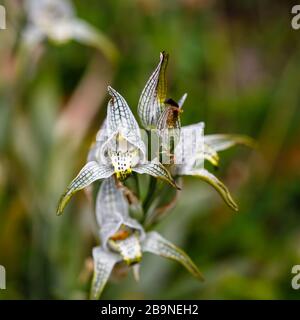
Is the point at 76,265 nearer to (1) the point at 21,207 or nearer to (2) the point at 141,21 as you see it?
(1) the point at 21,207

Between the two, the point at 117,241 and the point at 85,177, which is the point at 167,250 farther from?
the point at 85,177

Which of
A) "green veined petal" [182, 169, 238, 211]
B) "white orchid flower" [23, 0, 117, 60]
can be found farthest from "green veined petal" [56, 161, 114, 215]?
"white orchid flower" [23, 0, 117, 60]

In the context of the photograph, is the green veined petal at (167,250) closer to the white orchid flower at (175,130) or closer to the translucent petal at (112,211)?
the translucent petal at (112,211)

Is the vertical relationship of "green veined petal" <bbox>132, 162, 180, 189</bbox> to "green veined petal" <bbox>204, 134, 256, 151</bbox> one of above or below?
below

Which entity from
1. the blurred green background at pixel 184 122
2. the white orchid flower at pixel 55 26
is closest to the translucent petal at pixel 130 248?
the blurred green background at pixel 184 122

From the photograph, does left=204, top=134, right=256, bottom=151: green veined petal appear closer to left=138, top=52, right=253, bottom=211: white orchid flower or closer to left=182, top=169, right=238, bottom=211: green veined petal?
left=138, top=52, right=253, bottom=211: white orchid flower

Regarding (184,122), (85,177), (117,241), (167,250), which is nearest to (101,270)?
(117,241)

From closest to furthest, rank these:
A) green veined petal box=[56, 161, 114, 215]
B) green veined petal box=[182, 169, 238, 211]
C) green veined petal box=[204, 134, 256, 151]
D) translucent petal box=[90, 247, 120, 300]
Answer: green veined petal box=[56, 161, 114, 215], green veined petal box=[182, 169, 238, 211], translucent petal box=[90, 247, 120, 300], green veined petal box=[204, 134, 256, 151]
